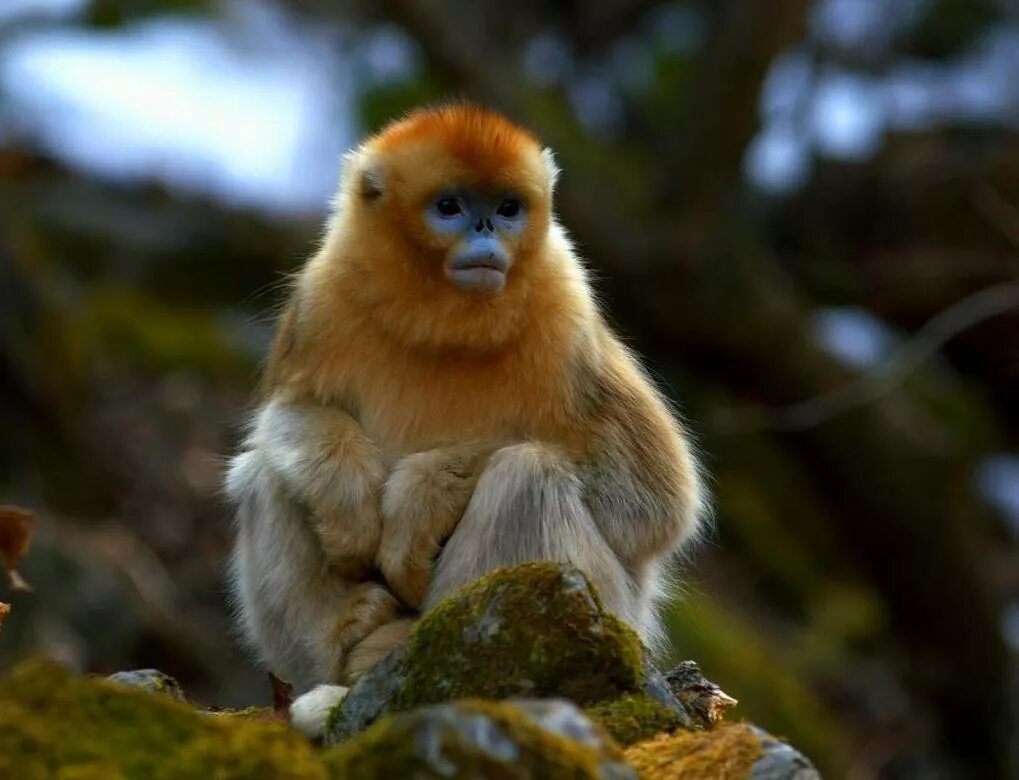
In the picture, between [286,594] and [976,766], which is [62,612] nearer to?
[286,594]

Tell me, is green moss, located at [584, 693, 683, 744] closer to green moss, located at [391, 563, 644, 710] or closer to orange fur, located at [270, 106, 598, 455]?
green moss, located at [391, 563, 644, 710]

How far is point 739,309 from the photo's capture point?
10.5 metres

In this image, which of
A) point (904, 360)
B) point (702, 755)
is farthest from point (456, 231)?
point (904, 360)

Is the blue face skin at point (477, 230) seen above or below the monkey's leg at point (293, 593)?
above

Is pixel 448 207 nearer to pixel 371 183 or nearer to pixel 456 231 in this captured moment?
pixel 456 231

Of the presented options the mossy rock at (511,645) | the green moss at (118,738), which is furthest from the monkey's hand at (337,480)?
the green moss at (118,738)

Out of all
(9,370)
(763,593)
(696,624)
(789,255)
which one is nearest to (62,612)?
(9,370)

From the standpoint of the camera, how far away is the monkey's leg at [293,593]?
435 centimetres

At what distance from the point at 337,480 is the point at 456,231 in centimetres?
69

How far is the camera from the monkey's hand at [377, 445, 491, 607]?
4270mm

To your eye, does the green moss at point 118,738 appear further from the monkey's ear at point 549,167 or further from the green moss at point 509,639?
the monkey's ear at point 549,167

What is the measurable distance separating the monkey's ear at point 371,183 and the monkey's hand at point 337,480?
24.0 inches

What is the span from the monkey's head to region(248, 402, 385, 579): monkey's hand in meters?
0.31

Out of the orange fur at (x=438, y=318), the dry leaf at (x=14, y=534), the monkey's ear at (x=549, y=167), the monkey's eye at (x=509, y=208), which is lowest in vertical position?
the dry leaf at (x=14, y=534)
